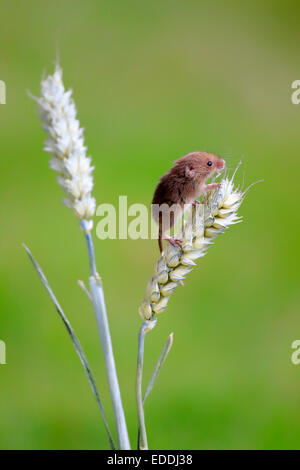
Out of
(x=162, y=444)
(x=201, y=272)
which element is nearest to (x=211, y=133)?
(x=201, y=272)

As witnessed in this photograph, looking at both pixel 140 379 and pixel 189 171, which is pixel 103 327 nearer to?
pixel 140 379

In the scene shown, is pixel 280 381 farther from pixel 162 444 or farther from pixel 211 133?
pixel 211 133

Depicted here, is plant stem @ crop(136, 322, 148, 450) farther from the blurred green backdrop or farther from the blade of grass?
the blurred green backdrop

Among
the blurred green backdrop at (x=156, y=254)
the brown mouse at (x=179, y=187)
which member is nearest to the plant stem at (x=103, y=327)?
the brown mouse at (x=179, y=187)

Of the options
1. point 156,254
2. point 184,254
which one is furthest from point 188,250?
point 156,254

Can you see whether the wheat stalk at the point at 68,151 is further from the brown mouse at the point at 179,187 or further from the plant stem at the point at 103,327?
the brown mouse at the point at 179,187

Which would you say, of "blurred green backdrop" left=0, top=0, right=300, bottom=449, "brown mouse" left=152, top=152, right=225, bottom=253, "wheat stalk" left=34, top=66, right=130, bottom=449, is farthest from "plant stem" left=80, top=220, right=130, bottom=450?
"blurred green backdrop" left=0, top=0, right=300, bottom=449
